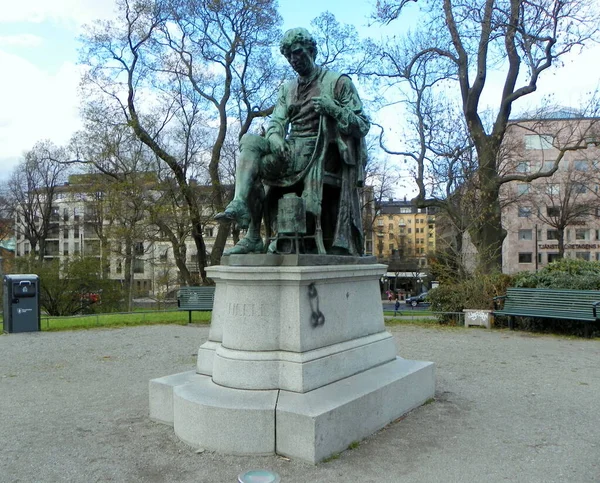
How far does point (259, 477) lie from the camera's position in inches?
128

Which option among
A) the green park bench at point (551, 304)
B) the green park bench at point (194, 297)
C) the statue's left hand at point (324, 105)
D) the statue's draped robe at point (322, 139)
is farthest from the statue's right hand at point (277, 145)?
the green park bench at point (194, 297)

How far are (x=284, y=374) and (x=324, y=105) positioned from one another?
7.83ft

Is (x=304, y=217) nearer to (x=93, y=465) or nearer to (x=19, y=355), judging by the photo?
(x=93, y=465)

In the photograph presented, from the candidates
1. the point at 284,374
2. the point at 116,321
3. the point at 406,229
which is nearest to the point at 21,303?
the point at 116,321

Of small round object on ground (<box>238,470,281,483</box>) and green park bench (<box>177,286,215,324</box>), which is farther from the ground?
green park bench (<box>177,286,215,324</box>)

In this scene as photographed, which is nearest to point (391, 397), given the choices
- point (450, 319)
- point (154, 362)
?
point (154, 362)

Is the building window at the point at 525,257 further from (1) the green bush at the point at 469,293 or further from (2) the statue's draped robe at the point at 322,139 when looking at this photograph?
(2) the statue's draped robe at the point at 322,139

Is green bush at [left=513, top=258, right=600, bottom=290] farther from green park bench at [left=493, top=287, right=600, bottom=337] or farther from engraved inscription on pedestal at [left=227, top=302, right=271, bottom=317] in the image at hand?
engraved inscription on pedestal at [left=227, top=302, right=271, bottom=317]

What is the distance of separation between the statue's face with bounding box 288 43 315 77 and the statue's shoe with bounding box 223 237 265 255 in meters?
1.74

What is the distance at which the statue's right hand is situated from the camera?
189 inches

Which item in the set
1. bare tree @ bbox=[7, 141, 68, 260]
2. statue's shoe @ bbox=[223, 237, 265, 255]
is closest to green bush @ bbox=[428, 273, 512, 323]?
statue's shoe @ bbox=[223, 237, 265, 255]

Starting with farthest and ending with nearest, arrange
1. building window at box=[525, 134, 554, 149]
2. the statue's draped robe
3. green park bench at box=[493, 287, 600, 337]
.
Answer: building window at box=[525, 134, 554, 149] → green park bench at box=[493, 287, 600, 337] → the statue's draped robe

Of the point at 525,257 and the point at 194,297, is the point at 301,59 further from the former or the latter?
the point at 525,257

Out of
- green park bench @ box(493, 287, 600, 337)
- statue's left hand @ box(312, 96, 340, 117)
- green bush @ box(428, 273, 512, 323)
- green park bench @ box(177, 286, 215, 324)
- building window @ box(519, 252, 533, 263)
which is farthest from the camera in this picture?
building window @ box(519, 252, 533, 263)
